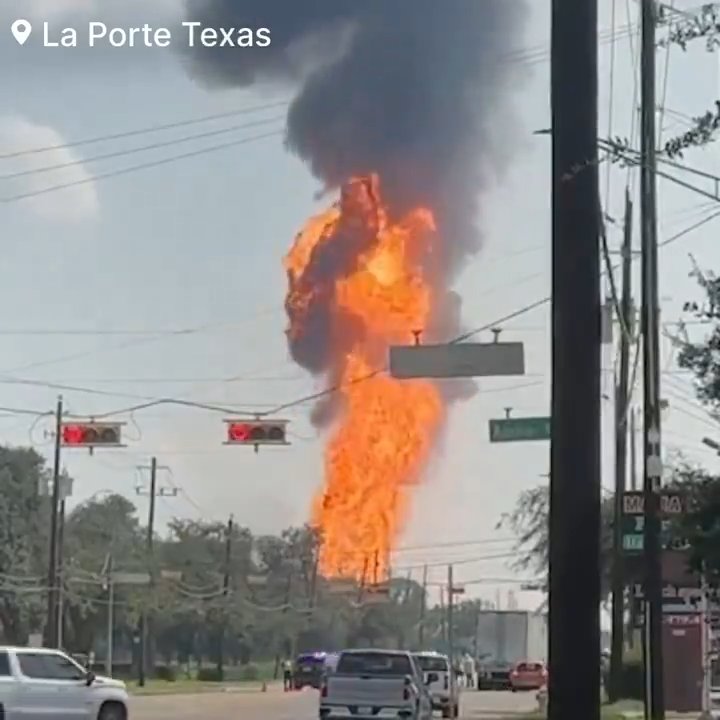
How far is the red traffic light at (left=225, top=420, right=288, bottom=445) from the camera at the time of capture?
3888cm

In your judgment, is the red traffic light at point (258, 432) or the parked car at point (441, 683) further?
the parked car at point (441, 683)

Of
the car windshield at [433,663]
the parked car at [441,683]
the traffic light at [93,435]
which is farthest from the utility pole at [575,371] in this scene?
the car windshield at [433,663]

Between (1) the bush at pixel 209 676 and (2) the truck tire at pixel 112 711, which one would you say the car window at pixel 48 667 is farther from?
(1) the bush at pixel 209 676

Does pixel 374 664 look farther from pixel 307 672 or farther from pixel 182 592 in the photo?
pixel 182 592

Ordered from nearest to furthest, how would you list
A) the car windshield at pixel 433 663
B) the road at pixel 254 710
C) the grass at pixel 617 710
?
1. the grass at pixel 617 710
2. the road at pixel 254 710
3. the car windshield at pixel 433 663

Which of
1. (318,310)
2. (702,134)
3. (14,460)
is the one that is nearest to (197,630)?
(14,460)

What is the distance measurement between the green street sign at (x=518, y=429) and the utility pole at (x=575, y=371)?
64.0 feet

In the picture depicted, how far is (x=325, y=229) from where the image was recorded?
43.6m

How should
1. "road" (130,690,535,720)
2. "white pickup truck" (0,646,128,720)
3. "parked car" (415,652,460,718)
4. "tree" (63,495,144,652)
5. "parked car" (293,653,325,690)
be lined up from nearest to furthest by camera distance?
"white pickup truck" (0,646,128,720)
"road" (130,690,535,720)
"parked car" (415,652,460,718)
"parked car" (293,653,325,690)
"tree" (63,495,144,652)

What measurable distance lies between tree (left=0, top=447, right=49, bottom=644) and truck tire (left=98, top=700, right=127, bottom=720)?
2287 inches

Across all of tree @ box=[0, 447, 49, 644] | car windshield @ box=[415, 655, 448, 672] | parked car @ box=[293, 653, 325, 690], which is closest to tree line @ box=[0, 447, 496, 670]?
tree @ box=[0, 447, 49, 644]

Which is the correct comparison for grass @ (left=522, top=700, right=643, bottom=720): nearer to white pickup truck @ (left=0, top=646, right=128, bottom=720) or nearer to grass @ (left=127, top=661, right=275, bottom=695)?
white pickup truck @ (left=0, top=646, right=128, bottom=720)

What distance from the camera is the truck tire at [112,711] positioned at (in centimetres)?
2928

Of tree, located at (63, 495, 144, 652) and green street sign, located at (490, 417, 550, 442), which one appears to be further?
tree, located at (63, 495, 144, 652)
